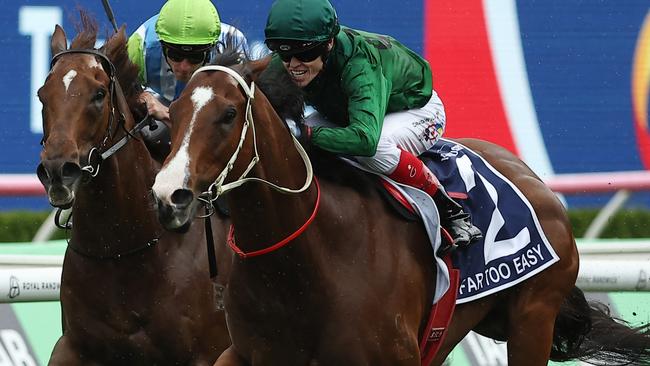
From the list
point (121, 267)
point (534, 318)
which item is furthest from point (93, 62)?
point (534, 318)

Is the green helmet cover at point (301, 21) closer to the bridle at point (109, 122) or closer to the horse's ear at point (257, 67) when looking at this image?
the horse's ear at point (257, 67)

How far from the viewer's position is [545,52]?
9.46 m

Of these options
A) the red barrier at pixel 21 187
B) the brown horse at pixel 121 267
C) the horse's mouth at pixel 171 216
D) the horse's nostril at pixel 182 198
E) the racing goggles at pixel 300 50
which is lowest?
the red barrier at pixel 21 187

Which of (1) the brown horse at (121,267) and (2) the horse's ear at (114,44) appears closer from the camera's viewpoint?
(1) the brown horse at (121,267)

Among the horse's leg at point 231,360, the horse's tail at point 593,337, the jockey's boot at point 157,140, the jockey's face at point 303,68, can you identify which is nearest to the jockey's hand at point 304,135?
the jockey's face at point 303,68

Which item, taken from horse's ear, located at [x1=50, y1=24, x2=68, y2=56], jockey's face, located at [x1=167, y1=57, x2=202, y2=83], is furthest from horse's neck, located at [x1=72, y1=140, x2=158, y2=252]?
horse's ear, located at [x1=50, y1=24, x2=68, y2=56]

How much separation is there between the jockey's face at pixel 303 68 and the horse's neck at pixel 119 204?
0.77 meters

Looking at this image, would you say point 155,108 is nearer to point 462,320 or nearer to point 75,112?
point 75,112

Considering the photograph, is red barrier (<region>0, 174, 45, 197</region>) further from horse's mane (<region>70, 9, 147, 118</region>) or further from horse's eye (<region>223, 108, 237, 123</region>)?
horse's eye (<region>223, 108, 237, 123</region>)

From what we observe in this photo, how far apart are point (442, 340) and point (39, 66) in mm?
4842

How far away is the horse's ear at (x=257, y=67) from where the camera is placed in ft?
12.5

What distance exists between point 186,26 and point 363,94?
0.87 metres

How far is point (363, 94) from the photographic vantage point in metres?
4.11

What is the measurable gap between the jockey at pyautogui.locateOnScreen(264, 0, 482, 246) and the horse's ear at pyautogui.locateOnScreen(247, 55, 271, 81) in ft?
0.52
